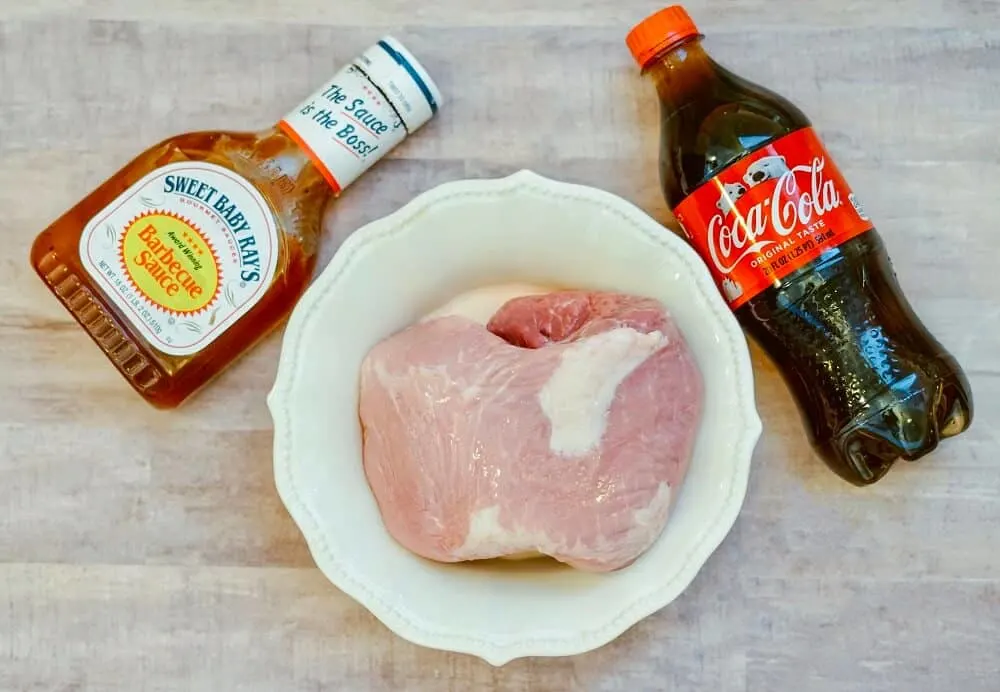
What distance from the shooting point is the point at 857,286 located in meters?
0.85

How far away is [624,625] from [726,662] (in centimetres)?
18

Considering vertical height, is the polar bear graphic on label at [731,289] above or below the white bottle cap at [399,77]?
below

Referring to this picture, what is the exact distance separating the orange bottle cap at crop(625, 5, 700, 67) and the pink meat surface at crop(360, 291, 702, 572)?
0.23m

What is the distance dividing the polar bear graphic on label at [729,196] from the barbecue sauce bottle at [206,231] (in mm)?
287

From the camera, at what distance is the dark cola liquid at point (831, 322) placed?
84 centimetres

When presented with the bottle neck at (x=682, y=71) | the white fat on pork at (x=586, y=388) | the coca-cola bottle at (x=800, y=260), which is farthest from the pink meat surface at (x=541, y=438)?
the bottle neck at (x=682, y=71)

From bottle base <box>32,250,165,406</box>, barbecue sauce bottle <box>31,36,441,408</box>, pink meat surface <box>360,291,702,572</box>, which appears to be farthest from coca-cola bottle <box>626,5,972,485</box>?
bottle base <box>32,250,165,406</box>

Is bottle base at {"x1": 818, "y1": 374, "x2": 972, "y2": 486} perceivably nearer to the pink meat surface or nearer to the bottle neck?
the pink meat surface

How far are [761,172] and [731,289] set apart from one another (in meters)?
0.11

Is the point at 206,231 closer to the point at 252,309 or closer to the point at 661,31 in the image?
the point at 252,309

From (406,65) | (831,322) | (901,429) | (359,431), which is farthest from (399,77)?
(901,429)

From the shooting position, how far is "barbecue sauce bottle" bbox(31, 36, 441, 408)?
0.85 metres

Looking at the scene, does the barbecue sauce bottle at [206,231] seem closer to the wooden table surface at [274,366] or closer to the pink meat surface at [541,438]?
the wooden table surface at [274,366]

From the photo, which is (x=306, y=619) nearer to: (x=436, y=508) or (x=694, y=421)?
(x=436, y=508)
